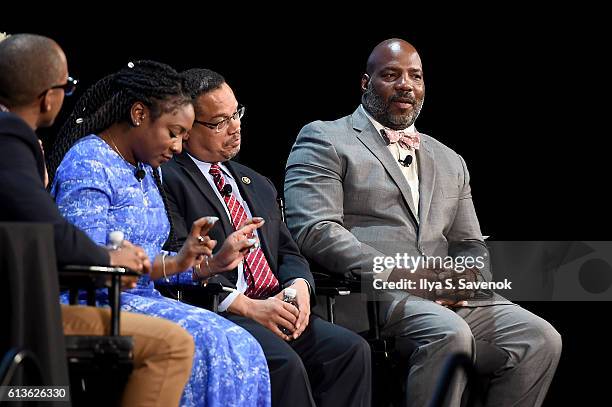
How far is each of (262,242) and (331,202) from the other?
0.47 meters

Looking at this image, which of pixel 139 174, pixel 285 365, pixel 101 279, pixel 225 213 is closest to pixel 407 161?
pixel 225 213

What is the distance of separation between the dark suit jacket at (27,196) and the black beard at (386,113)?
2.17 metres

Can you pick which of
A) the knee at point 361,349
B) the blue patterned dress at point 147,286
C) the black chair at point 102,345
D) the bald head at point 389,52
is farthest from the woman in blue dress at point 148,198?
the bald head at point 389,52

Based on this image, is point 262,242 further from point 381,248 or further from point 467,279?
point 467,279

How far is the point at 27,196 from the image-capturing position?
260 cm

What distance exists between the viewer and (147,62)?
3.47 metres

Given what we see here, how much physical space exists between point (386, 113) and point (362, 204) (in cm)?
50

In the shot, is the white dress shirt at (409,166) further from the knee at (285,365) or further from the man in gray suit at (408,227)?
the knee at (285,365)

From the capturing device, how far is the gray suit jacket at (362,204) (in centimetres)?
421

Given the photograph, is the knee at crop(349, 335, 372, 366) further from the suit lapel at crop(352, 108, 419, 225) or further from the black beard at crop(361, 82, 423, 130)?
the black beard at crop(361, 82, 423, 130)

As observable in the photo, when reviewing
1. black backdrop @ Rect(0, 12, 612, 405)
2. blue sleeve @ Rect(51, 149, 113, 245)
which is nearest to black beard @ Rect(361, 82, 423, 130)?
black backdrop @ Rect(0, 12, 612, 405)

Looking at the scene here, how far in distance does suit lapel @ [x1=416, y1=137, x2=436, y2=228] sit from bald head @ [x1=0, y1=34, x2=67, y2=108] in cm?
194

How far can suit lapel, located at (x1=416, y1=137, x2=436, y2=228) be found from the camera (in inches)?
173

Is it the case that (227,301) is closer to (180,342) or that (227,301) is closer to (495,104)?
(180,342)
